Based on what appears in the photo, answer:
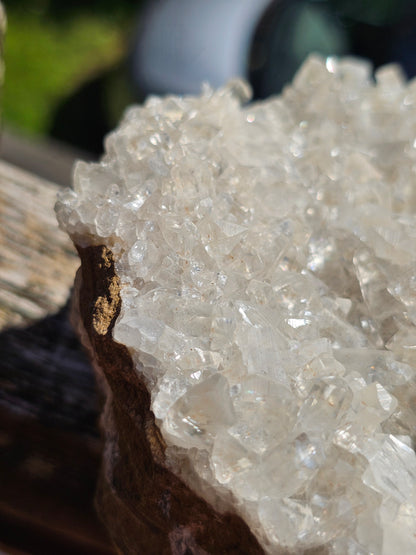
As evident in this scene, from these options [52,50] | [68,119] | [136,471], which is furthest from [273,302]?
[52,50]

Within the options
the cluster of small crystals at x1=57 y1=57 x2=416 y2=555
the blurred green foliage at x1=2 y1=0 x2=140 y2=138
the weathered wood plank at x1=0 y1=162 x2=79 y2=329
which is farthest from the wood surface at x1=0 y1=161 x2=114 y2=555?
the blurred green foliage at x1=2 y1=0 x2=140 y2=138

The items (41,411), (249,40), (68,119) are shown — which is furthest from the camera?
(68,119)

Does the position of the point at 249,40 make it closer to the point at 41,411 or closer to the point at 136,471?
the point at 41,411

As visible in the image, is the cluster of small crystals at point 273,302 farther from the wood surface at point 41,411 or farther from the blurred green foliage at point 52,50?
the blurred green foliage at point 52,50

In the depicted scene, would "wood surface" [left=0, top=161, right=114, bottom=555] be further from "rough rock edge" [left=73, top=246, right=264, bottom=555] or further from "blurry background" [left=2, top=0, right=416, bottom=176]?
"blurry background" [left=2, top=0, right=416, bottom=176]

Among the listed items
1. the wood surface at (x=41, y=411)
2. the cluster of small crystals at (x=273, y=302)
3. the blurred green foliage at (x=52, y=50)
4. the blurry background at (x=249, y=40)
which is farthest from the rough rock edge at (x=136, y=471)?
the blurred green foliage at (x=52, y=50)

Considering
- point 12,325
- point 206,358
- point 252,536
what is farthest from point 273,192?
point 12,325
